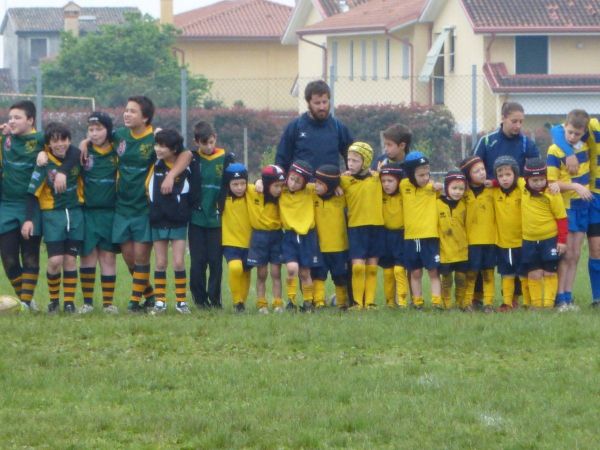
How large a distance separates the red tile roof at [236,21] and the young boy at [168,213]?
50.1 m


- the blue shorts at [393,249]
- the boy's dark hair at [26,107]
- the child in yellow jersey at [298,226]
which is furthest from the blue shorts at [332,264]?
the boy's dark hair at [26,107]

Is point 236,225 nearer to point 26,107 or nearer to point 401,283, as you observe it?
point 401,283

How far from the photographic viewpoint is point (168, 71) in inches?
1901

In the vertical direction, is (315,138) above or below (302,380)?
above

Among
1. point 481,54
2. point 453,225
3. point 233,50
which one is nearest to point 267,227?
point 453,225

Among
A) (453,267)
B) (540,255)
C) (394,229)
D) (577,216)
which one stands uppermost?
(577,216)

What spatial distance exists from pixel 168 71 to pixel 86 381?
40.1 meters

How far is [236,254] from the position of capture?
1213 centimetres

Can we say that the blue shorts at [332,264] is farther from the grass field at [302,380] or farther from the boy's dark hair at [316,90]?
the boy's dark hair at [316,90]

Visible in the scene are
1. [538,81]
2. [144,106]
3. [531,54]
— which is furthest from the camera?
[531,54]

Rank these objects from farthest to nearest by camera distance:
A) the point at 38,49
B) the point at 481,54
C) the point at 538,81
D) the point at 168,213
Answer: the point at 38,49 → the point at 481,54 → the point at 538,81 → the point at 168,213

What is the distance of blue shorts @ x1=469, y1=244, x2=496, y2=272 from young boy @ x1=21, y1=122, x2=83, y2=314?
3584mm

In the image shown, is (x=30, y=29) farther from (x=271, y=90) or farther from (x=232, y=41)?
(x=271, y=90)

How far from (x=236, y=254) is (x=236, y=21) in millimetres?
56840
